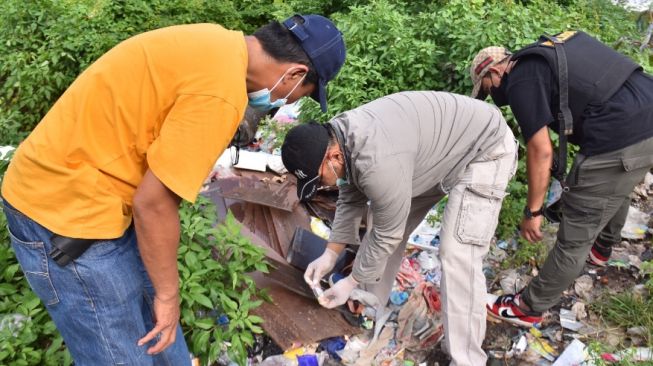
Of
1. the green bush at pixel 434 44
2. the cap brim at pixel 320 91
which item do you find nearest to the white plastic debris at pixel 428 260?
the green bush at pixel 434 44

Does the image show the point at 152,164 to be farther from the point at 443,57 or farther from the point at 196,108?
the point at 443,57

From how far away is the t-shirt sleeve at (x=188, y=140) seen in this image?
1357 millimetres

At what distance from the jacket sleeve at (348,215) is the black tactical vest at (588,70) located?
1.19 m

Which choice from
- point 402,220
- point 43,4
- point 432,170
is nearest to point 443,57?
point 432,170

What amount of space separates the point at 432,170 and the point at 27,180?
1747mm

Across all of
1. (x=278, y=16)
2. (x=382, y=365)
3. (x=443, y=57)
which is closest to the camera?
(x=382, y=365)

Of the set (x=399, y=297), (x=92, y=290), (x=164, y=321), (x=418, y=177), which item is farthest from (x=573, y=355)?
(x=92, y=290)

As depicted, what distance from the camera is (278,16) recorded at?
5715mm

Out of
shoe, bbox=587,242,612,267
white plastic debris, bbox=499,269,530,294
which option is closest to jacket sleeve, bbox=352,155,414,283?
white plastic debris, bbox=499,269,530,294

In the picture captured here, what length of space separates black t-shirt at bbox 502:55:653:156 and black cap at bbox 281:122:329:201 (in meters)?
1.19

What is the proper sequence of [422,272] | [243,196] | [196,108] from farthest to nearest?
[243,196], [422,272], [196,108]

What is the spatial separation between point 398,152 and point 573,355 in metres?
1.82

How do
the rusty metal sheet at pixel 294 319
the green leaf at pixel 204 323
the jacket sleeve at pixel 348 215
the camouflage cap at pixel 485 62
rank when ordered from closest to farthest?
the green leaf at pixel 204 323, the jacket sleeve at pixel 348 215, the camouflage cap at pixel 485 62, the rusty metal sheet at pixel 294 319

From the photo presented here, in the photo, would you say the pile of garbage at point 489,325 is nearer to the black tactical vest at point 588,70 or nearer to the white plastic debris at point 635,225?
the white plastic debris at point 635,225
